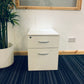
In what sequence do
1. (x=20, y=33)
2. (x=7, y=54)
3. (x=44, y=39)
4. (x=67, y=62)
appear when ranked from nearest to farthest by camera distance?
1. (x=44, y=39)
2. (x=7, y=54)
3. (x=67, y=62)
4. (x=20, y=33)

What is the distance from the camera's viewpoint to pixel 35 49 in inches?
65.6

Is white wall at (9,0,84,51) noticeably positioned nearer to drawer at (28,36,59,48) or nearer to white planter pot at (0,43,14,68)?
white planter pot at (0,43,14,68)

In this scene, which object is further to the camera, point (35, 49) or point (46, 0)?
point (46, 0)

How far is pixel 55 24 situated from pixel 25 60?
35.3 inches

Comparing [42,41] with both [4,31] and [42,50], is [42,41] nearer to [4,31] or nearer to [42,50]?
[42,50]

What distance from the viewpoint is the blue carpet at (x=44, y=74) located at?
59.4 inches

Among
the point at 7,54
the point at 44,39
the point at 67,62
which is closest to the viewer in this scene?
the point at 44,39

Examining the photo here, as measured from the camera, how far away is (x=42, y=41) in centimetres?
165

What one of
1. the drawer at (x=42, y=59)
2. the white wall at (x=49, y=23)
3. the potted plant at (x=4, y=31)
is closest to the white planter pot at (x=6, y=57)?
the potted plant at (x=4, y=31)

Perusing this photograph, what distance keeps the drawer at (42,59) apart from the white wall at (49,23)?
0.66m

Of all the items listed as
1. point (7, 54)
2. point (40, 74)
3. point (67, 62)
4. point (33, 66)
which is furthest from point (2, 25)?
point (67, 62)

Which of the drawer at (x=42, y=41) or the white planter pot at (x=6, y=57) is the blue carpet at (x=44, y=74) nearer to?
the white planter pot at (x=6, y=57)

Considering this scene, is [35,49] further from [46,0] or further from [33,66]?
[46,0]

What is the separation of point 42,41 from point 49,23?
68 centimetres
